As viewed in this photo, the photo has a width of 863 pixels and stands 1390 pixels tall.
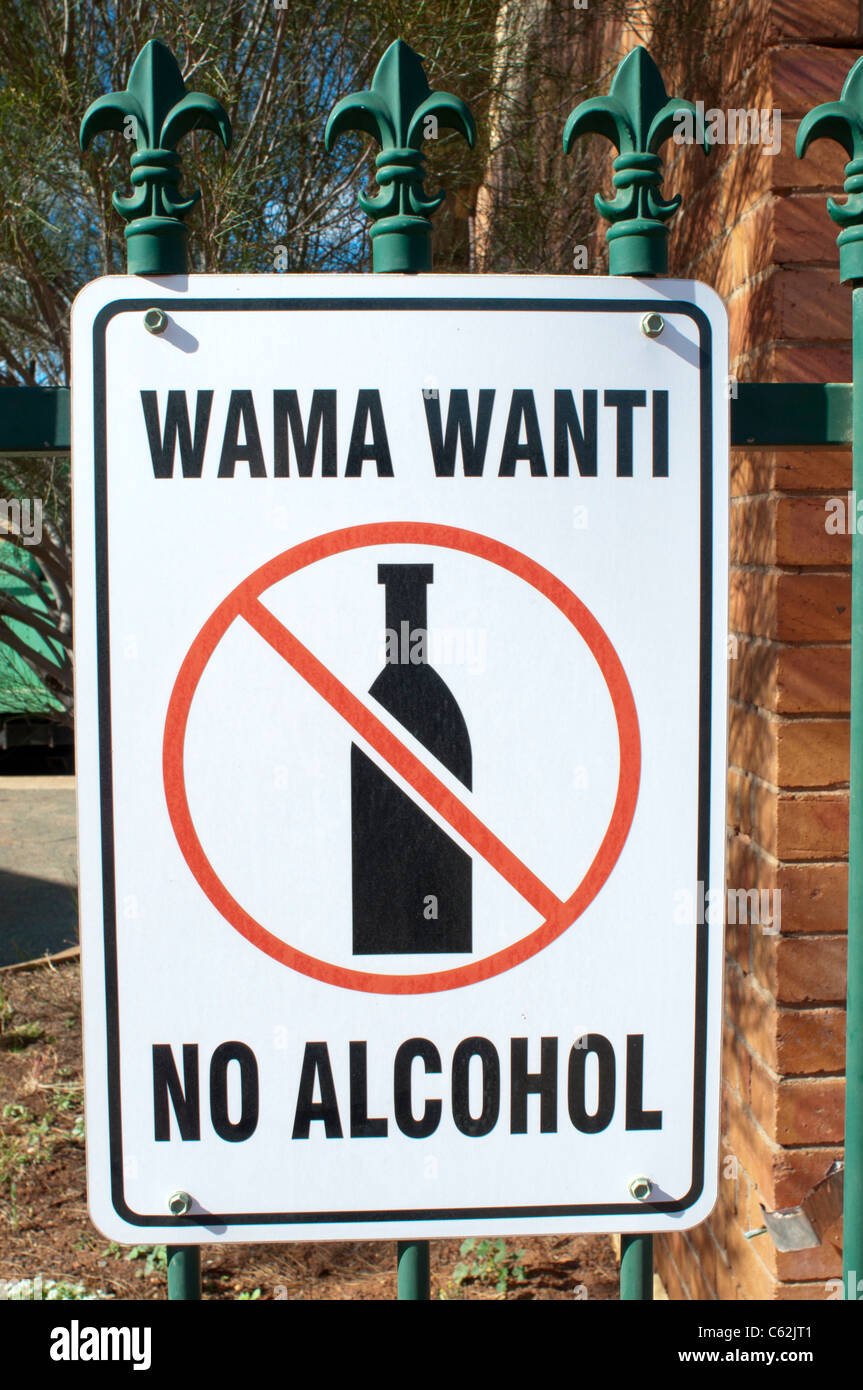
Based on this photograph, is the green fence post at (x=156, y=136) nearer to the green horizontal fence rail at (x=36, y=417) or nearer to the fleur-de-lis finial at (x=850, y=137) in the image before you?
the green horizontal fence rail at (x=36, y=417)

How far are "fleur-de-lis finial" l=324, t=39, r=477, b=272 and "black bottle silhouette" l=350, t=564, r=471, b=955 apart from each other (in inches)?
15.2

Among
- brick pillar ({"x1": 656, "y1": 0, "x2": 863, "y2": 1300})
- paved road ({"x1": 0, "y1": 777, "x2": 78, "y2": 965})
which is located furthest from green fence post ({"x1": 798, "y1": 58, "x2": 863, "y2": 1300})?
paved road ({"x1": 0, "y1": 777, "x2": 78, "y2": 965})

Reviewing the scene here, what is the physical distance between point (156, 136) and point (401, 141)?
278 millimetres

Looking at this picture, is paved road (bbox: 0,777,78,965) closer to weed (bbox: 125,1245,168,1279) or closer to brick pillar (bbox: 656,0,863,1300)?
weed (bbox: 125,1245,168,1279)

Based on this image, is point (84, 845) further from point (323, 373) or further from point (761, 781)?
point (761, 781)

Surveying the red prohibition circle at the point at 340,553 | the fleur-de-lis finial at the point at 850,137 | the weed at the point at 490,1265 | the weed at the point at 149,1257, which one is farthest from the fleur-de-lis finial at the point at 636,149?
the weed at the point at 149,1257

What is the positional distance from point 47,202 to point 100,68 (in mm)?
420

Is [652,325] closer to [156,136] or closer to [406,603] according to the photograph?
[406,603]

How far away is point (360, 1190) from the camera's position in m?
1.24

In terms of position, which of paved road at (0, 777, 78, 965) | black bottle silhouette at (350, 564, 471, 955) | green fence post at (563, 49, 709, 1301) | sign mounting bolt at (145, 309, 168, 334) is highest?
green fence post at (563, 49, 709, 1301)

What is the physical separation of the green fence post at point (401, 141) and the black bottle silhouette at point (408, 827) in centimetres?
37

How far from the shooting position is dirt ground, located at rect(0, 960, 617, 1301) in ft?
8.87

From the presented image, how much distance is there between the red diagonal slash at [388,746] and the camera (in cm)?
122
